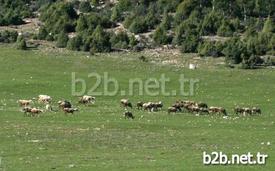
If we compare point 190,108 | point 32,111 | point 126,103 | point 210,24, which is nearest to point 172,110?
point 190,108

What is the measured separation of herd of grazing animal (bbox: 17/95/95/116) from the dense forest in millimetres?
20362

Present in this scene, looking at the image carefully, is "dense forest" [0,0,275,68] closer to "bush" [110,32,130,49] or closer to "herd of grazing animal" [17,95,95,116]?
"bush" [110,32,130,49]

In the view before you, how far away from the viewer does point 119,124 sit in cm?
4738

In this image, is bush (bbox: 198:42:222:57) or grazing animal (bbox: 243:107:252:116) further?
bush (bbox: 198:42:222:57)

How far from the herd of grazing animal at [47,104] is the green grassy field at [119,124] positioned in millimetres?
514

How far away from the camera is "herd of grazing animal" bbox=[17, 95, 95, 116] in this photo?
168ft

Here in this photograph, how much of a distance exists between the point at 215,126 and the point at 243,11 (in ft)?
141

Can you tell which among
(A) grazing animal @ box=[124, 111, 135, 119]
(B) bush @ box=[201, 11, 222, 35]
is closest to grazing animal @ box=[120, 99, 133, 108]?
(A) grazing animal @ box=[124, 111, 135, 119]

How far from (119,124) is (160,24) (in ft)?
127

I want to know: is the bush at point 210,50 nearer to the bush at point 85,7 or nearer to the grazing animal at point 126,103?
the bush at point 85,7

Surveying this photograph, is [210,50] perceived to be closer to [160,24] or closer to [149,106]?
[160,24]

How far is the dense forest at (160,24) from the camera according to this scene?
78.9 metres

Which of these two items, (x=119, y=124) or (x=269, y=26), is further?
(x=269, y=26)

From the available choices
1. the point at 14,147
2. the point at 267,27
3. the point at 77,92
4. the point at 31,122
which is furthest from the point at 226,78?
the point at 14,147
